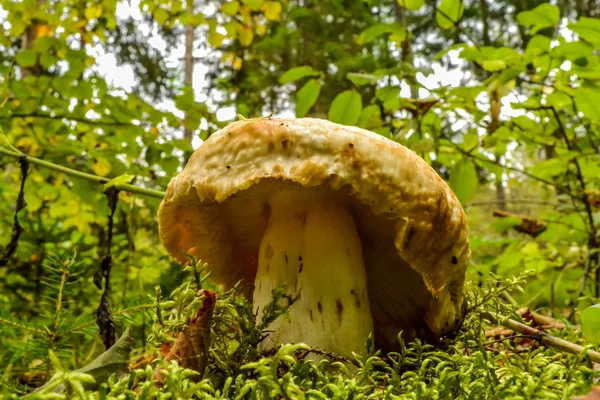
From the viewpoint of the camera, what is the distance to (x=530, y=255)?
8.77 ft

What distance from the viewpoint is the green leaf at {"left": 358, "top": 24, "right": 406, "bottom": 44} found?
6.57 feet

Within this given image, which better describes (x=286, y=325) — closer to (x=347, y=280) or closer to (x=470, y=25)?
(x=347, y=280)

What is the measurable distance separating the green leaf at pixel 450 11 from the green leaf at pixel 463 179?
2.10ft

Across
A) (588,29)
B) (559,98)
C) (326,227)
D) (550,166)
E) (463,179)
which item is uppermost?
(588,29)

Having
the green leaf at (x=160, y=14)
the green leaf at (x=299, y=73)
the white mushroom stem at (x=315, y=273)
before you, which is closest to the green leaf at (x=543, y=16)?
the green leaf at (x=299, y=73)

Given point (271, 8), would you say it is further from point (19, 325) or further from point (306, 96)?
point (19, 325)

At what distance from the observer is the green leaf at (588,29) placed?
1.61m

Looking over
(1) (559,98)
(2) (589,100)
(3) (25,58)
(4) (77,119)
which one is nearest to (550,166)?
(1) (559,98)

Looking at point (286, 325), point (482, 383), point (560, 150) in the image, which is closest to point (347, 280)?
point (286, 325)

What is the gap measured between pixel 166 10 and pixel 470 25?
10.4 meters

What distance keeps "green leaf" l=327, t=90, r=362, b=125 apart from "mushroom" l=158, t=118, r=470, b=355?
0.65m

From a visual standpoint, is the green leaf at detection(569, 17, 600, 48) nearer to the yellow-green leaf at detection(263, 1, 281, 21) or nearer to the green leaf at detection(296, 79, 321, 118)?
the green leaf at detection(296, 79, 321, 118)

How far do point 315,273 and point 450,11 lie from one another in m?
1.38

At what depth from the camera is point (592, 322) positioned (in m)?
0.94
